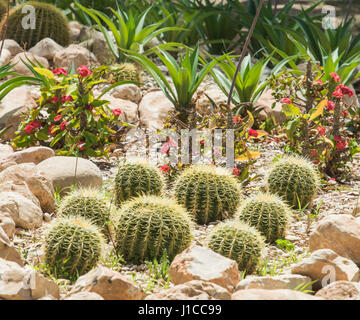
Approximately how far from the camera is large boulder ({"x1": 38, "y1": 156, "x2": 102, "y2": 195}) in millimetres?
4199

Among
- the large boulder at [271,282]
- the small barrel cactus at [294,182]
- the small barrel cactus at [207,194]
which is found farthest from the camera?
the small barrel cactus at [294,182]

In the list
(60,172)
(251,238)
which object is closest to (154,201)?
(251,238)

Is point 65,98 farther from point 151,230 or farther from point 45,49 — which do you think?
point 45,49

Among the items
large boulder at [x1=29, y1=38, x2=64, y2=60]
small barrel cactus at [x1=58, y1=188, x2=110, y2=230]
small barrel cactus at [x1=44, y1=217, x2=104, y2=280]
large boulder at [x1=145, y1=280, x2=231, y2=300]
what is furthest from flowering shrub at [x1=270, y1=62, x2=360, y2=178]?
large boulder at [x1=29, y1=38, x2=64, y2=60]

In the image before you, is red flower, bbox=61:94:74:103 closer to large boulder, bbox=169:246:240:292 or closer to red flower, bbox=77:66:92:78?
red flower, bbox=77:66:92:78

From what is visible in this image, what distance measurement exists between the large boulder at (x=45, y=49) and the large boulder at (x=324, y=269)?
5252mm

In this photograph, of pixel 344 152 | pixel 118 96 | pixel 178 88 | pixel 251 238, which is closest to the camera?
pixel 251 238

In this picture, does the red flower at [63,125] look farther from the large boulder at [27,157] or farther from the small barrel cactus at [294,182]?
the small barrel cactus at [294,182]

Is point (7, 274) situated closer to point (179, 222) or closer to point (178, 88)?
point (179, 222)

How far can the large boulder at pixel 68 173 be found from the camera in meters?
4.20

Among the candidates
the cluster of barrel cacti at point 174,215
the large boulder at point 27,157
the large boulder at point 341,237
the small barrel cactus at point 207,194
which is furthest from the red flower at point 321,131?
the large boulder at point 27,157

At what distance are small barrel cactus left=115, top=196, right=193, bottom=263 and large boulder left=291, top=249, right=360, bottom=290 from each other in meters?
0.66

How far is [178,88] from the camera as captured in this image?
5.23 m

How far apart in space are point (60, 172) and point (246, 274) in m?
1.64
